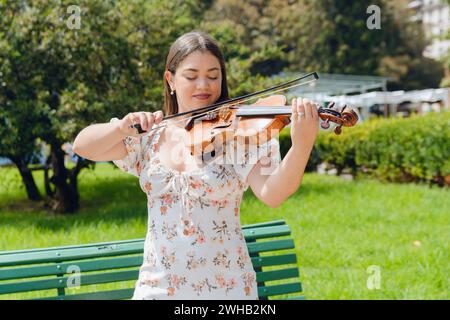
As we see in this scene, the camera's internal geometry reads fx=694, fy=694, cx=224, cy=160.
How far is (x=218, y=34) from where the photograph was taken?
34.2 ft

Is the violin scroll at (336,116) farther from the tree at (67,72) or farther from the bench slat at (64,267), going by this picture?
the tree at (67,72)

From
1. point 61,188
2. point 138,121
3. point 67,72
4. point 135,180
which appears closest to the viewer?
point 138,121

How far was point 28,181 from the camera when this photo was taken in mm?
9367

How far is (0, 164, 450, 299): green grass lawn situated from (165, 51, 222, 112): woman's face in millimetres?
2576

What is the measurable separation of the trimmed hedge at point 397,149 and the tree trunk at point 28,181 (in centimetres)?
499

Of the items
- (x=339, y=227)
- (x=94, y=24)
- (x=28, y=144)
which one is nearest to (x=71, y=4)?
(x=94, y=24)

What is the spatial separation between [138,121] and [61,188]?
6726 millimetres

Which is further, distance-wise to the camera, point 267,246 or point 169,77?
point 267,246

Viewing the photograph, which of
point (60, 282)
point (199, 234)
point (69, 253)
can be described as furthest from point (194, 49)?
point (60, 282)

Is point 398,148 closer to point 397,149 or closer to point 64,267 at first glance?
point 397,149

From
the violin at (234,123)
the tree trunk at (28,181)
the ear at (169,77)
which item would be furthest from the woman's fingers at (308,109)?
the tree trunk at (28,181)

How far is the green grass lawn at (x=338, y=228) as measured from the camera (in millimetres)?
4922

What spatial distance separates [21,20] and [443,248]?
5334 mm

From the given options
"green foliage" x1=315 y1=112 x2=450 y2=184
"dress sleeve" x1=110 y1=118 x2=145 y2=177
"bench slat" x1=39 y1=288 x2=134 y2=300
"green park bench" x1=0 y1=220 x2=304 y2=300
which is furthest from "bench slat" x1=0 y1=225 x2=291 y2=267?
"green foliage" x1=315 y1=112 x2=450 y2=184
